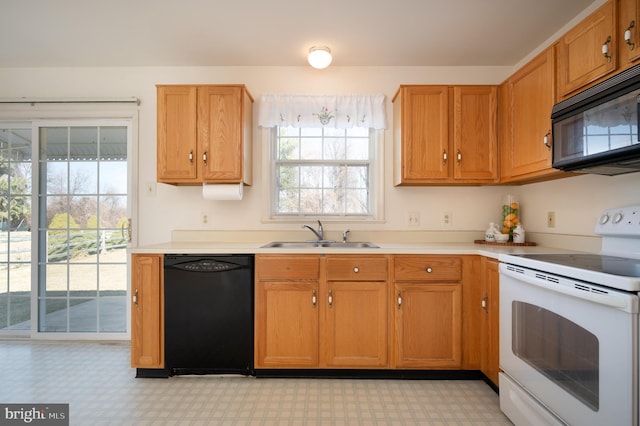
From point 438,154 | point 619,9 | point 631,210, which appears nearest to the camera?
point 619,9

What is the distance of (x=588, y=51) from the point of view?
1.65 meters

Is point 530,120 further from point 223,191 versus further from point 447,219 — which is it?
point 223,191

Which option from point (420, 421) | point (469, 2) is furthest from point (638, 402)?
point (469, 2)

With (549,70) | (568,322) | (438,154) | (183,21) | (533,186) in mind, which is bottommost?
(568,322)

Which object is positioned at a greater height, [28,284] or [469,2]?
[469,2]

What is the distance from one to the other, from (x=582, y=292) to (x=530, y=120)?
1.32 m

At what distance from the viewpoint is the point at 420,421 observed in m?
1.76

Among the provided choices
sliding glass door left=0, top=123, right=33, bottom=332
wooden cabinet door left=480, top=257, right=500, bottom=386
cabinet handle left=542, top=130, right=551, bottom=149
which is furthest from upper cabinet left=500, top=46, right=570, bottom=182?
sliding glass door left=0, top=123, right=33, bottom=332

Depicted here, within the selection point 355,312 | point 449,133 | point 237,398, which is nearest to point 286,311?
point 355,312

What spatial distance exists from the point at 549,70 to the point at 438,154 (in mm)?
825

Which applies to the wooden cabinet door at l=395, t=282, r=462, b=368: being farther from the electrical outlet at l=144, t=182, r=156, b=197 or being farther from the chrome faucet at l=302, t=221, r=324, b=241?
the electrical outlet at l=144, t=182, r=156, b=197

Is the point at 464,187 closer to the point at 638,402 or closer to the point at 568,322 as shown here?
the point at 568,322

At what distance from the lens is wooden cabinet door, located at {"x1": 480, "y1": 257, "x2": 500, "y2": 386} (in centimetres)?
199

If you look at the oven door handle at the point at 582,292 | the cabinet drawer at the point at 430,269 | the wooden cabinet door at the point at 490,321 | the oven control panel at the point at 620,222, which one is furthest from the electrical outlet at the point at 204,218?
the oven control panel at the point at 620,222
